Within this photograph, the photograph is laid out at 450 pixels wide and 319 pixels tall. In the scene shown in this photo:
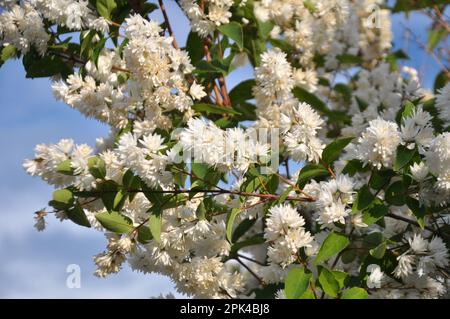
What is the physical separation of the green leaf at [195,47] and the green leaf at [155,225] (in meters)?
0.85

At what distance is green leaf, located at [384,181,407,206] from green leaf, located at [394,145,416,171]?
131 mm

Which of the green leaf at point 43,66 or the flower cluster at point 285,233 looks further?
the green leaf at point 43,66

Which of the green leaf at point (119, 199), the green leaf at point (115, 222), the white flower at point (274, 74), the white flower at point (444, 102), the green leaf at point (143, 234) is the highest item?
the white flower at point (274, 74)

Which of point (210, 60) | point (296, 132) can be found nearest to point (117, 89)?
point (210, 60)

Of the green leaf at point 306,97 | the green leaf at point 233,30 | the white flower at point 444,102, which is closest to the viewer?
the white flower at point 444,102

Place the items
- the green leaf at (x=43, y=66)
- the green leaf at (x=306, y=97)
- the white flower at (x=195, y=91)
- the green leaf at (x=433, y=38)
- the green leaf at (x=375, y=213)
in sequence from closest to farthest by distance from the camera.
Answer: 1. the green leaf at (x=375, y=213)
2. the white flower at (x=195, y=91)
3. the green leaf at (x=43, y=66)
4. the green leaf at (x=306, y=97)
5. the green leaf at (x=433, y=38)

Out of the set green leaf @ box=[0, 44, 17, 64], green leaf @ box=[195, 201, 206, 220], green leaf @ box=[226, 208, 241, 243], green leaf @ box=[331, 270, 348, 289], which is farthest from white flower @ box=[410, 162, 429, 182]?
green leaf @ box=[0, 44, 17, 64]

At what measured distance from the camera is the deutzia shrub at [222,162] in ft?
7.05

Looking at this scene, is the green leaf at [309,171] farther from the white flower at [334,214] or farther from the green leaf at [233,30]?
the green leaf at [233,30]

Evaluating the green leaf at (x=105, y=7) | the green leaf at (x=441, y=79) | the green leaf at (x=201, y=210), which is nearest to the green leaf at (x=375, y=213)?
the green leaf at (x=201, y=210)

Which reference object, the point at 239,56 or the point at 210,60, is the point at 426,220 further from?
the point at 239,56

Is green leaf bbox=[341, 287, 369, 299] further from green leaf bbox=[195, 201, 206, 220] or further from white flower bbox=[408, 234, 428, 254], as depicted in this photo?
green leaf bbox=[195, 201, 206, 220]

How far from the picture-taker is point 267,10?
123 inches

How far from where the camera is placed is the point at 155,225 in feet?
7.34
